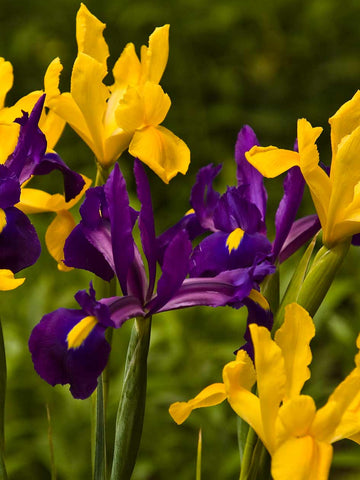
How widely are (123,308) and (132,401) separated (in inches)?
3.2

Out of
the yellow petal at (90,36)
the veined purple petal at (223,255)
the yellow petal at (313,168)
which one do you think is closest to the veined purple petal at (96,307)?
the veined purple petal at (223,255)

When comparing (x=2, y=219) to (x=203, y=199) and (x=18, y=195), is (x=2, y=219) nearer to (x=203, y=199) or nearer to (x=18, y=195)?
(x=18, y=195)

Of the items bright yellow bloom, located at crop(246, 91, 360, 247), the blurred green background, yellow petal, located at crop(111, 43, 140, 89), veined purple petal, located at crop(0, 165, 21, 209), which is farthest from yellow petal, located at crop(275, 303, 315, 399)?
the blurred green background

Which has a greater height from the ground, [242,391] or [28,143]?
[28,143]

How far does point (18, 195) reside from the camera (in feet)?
2.22

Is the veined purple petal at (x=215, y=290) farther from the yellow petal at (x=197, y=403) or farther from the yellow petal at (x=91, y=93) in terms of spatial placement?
the yellow petal at (x=91, y=93)

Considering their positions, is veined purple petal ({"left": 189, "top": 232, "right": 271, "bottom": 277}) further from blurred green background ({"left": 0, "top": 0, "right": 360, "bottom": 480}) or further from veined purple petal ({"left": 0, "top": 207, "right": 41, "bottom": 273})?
blurred green background ({"left": 0, "top": 0, "right": 360, "bottom": 480})

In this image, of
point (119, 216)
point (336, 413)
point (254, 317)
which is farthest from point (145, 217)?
point (336, 413)

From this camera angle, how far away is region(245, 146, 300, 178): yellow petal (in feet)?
2.35

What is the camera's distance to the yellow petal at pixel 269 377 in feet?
2.01

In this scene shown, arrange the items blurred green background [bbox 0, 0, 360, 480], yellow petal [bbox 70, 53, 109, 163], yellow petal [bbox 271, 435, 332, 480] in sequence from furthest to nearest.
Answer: blurred green background [bbox 0, 0, 360, 480] < yellow petal [bbox 70, 53, 109, 163] < yellow petal [bbox 271, 435, 332, 480]

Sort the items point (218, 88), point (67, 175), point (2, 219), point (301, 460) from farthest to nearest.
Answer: point (218, 88), point (67, 175), point (2, 219), point (301, 460)

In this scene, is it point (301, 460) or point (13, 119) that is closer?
point (301, 460)

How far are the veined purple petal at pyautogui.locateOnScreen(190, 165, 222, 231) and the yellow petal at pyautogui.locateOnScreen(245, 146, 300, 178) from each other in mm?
97
